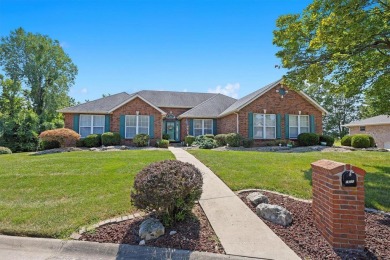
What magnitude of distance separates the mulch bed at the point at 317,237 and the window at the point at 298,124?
16.3 metres

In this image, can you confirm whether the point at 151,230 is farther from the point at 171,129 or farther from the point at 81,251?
the point at 171,129

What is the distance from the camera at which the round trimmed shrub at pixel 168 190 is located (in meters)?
3.86

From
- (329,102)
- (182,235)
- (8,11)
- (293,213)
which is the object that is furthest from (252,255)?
(329,102)

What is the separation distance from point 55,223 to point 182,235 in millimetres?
2462

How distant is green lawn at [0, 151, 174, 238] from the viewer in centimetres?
438

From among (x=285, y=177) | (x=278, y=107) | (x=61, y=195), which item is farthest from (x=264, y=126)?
(x=61, y=195)

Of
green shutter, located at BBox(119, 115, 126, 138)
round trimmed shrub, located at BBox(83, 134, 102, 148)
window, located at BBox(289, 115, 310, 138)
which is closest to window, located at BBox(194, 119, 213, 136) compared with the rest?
green shutter, located at BBox(119, 115, 126, 138)

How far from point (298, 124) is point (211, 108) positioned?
826 centimetres

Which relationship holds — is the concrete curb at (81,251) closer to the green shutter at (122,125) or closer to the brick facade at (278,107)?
the green shutter at (122,125)

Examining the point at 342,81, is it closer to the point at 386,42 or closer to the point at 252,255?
the point at 386,42

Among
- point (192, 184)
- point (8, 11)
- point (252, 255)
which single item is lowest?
point (252, 255)

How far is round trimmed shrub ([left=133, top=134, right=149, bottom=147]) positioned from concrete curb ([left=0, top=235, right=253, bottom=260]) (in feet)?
48.3

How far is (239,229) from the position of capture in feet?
13.3

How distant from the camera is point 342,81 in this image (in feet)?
34.1
